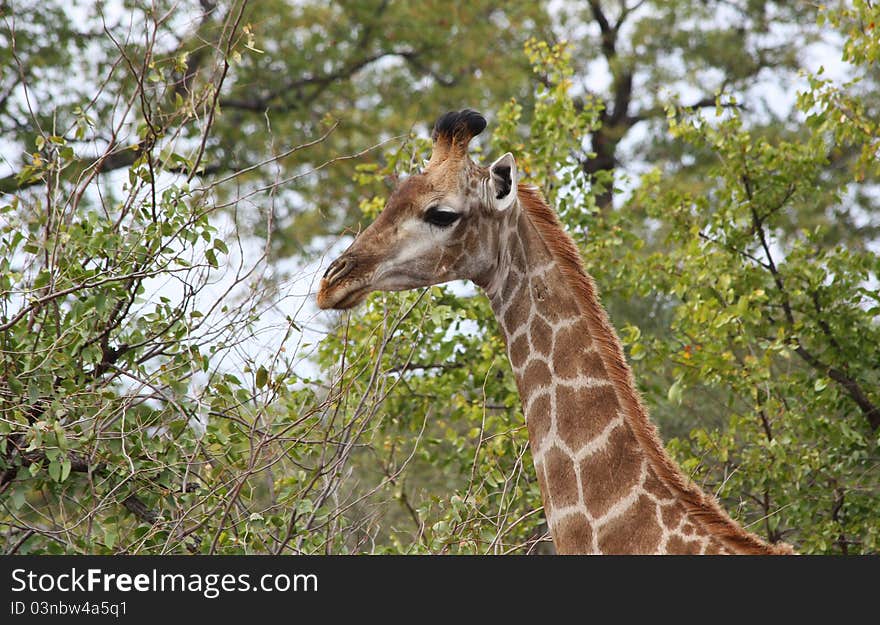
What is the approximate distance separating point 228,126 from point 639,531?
16.0 meters

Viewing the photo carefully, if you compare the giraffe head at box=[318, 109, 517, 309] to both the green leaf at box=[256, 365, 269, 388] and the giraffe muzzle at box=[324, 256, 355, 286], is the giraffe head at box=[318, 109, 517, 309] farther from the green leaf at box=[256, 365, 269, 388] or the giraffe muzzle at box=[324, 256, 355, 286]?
the green leaf at box=[256, 365, 269, 388]

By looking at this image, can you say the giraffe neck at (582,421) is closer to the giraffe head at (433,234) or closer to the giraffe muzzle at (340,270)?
the giraffe head at (433,234)

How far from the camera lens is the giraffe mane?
4164mm

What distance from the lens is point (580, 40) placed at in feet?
72.4

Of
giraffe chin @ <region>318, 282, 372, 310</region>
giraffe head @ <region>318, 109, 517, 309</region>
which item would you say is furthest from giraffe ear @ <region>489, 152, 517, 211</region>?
giraffe chin @ <region>318, 282, 372, 310</region>

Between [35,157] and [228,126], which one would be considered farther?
[228,126]

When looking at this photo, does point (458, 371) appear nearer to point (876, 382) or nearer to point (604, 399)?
point (876, 382)

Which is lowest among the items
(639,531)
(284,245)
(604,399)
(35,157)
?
(639,531)

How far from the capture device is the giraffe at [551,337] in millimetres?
4289

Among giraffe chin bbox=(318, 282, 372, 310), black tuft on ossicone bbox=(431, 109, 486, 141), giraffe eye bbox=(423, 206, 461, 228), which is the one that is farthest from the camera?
black tuft on ossicone bbox=(431, 109, 486, 141)

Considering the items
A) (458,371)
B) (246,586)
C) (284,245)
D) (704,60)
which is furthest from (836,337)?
(704,60)

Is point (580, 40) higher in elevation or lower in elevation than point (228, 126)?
higher

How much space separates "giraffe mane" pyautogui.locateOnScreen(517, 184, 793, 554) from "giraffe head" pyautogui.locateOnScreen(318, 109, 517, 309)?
0.68ft

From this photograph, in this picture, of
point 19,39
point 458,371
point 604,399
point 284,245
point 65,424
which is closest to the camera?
point 604,399
